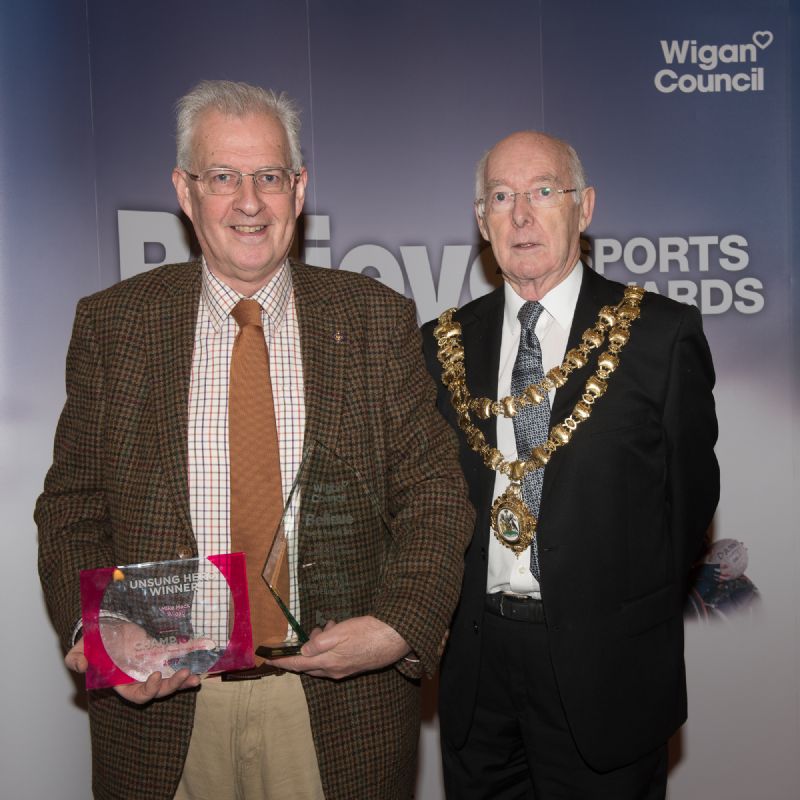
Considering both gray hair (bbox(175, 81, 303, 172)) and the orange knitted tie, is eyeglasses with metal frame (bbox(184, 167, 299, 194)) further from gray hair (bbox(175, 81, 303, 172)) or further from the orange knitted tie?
the orange knitted tie

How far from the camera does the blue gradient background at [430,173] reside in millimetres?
3445

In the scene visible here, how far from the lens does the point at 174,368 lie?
7.18ft

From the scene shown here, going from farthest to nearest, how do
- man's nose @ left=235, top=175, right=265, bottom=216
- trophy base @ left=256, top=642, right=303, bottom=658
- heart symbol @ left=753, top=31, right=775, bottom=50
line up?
heart symbol @ left=753, top=31, right=775, bottom=50, man's nose @ left=235, top=175, right=265, bottom=216, trophy base @ left=256, top=642, right=303, bottom=658

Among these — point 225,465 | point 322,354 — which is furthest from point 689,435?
point 225,465

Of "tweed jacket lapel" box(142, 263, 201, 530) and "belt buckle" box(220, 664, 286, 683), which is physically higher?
"tweed jacket lapel" box(142, 263, 201, 530)

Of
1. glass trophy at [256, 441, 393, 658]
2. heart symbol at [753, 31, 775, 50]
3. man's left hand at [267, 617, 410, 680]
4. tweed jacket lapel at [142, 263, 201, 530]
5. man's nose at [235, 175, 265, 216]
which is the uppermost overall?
heart symbol at [753, 31, 775, 50]

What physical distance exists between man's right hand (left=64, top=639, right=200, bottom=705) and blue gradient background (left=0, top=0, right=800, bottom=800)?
1.70 meters

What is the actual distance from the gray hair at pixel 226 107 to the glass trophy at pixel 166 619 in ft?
3.44

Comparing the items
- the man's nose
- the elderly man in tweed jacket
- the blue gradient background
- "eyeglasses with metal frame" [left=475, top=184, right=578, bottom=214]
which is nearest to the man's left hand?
the elderly man in tweed jacket

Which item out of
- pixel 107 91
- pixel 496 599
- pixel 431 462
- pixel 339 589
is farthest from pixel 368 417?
pixel 107 91

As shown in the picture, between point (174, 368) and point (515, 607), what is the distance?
120 centimetres

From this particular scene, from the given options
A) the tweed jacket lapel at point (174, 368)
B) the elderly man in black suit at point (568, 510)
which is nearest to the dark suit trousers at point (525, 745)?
the elderly man in black suit at point (568, 510)

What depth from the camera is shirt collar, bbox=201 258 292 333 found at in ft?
7.45

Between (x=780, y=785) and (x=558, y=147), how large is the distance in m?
3.24
